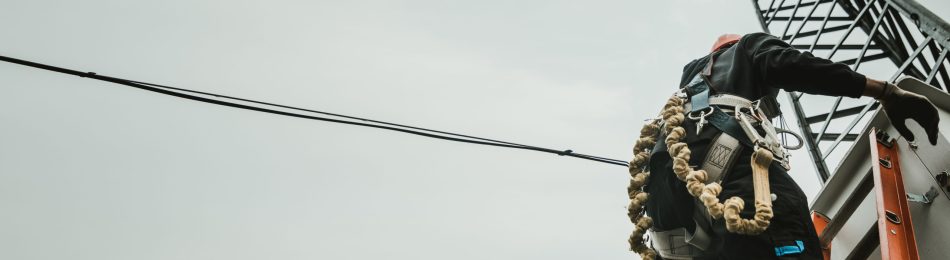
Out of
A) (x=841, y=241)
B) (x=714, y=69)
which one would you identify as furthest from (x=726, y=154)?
(x=841, y=241)

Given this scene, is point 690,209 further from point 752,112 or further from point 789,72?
point 789,72

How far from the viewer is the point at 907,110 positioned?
2.07 metres

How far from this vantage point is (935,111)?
2020 millimetres

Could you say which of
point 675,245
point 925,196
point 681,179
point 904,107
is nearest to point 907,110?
point 904,107

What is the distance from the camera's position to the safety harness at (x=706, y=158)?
2.04 metres

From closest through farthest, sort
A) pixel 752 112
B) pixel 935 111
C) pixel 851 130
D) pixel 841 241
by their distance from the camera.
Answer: pixel 935 111
pixel 752 112
pixel 841 241
pixel 851 130

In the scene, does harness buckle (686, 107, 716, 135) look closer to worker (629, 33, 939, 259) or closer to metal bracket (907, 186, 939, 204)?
worker (629, 33, 939, 259)

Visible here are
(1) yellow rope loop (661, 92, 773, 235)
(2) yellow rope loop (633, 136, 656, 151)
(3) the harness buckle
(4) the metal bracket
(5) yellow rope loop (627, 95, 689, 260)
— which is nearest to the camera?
(1) yellow rope loop (661, 92, 773, 235)

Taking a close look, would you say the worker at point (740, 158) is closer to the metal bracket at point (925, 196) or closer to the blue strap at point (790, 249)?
the blue strap at point (790, 249)

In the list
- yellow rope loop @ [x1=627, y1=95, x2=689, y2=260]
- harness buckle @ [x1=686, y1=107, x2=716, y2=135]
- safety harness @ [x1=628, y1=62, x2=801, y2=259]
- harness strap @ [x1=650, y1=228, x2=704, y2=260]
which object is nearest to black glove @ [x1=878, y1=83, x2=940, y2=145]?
→ safety harness @ [x1=628, y1=62, x2=801, y2=259]

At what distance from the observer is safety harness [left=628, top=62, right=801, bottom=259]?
2039mm

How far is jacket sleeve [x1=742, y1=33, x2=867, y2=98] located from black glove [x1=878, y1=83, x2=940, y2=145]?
0.09m

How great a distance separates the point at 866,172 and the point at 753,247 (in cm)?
101

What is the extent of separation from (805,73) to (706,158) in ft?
1.58
